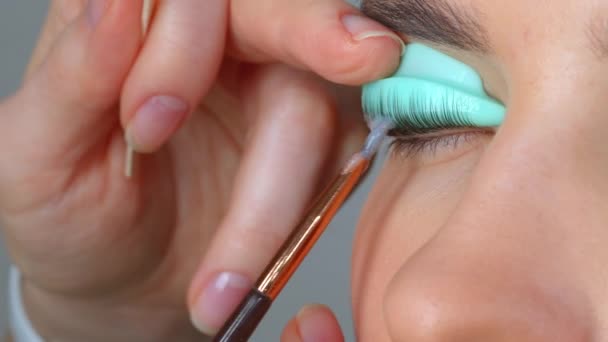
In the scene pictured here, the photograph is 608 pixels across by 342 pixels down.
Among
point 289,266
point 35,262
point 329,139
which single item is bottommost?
point 35,262

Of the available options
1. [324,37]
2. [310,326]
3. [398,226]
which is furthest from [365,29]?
[310,326]

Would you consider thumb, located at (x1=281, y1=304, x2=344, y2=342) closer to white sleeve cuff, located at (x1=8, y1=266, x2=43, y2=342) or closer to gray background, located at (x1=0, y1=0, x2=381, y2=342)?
white sleeve cuff, located at (x1=8, y1=266, x2=43, y2=342)

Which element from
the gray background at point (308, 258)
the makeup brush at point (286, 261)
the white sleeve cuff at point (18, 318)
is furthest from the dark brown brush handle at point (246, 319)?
the gray background at point (308, 258)

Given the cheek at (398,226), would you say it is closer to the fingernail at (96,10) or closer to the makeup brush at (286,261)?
the makeup brush at (286,261)

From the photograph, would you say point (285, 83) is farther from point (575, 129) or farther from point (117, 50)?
point (575, 129)

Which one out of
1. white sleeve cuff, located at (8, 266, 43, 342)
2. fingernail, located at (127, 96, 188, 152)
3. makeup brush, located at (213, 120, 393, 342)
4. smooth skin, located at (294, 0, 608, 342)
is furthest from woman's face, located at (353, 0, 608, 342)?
white sleeve cuff, located at (8, 266, 43, 342)

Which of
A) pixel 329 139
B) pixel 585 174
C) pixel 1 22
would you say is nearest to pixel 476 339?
pixel 585 174
